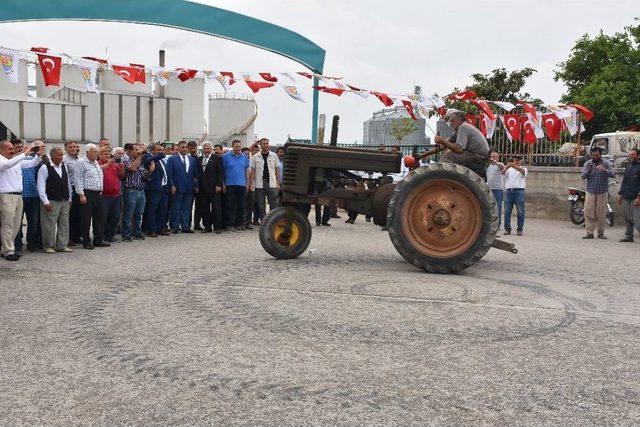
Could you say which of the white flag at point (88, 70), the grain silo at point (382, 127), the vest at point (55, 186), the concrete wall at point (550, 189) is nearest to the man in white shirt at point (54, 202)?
the vest at point (55, 186)

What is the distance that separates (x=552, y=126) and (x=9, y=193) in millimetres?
14146

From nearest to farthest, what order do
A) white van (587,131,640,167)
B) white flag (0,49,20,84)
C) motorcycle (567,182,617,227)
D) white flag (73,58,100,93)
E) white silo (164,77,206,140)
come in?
white flag (0,49,20,84), white flag (73,58,100,93), motorcycle (567,182,617,227), white van (587,131,640,167), white silo (164,77,206,140)

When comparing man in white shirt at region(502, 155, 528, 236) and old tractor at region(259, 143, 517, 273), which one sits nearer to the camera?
old tractor at region(259, 143, 517, 273)

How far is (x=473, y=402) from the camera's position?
4.26 metres

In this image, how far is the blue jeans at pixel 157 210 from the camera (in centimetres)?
1340

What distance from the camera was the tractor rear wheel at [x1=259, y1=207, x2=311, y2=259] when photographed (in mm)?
10133

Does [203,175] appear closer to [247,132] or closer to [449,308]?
[449,308]

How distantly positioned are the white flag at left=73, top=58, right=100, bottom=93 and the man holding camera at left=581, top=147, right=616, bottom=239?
31.1 ft

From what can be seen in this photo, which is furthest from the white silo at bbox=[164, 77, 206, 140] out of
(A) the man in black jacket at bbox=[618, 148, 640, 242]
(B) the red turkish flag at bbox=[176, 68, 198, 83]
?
(A) the man in black jacket at bbox=[618, 148, 640, 242]

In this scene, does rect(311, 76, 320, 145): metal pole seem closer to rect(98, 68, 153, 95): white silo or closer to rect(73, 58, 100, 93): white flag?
rect(73, 58, 100, 93): white flag

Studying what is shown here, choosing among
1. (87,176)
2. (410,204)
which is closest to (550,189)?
(410,204)

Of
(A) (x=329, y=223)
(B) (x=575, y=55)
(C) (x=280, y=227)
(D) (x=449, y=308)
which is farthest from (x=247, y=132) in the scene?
(D) (x=449, y=308)

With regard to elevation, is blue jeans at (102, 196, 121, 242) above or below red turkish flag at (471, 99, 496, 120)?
below

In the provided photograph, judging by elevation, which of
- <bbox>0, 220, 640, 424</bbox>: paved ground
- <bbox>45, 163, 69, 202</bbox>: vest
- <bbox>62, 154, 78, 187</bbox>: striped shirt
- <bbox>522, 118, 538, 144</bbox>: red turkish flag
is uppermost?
<bbox>522, 118, 538, 144</bbox>: red turkish flag
